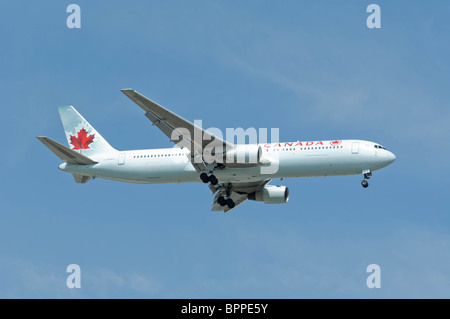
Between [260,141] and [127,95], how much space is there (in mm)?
12614

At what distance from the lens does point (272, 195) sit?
63812mm

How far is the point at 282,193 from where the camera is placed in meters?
63.8

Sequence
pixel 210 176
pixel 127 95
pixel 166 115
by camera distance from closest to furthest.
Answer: pixel 127 95
pixel 166 115
pixel 210 176

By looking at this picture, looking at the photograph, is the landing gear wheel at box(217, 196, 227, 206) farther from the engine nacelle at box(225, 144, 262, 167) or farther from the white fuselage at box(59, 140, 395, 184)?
the engine nacelle at box(225, 144, 262, 167)

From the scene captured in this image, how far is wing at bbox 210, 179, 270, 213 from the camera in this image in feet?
208

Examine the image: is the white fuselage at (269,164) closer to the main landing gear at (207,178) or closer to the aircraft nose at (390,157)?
the aircraft nose at (390,157)

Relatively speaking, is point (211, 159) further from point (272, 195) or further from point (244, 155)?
point (272, 195)

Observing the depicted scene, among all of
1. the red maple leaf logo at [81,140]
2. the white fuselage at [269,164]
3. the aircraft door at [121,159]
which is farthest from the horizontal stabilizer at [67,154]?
the red maple leaf logo at [81,140]

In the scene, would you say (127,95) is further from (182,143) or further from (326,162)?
(326,162)

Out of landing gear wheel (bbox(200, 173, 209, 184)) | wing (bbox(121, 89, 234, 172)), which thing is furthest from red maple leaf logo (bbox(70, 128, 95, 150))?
landing gear wheel (bbox(200, 173, 209, 184))

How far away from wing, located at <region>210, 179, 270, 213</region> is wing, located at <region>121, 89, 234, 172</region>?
6359 millimetres

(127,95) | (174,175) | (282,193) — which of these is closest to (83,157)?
(174,175)

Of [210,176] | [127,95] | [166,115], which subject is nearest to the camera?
[127,95]

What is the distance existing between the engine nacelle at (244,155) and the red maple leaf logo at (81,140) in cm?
1340
